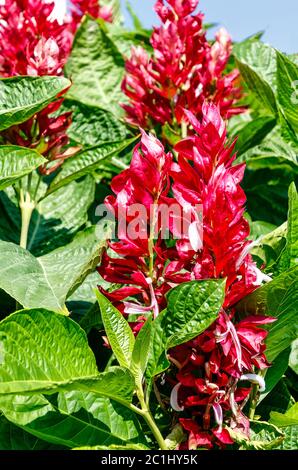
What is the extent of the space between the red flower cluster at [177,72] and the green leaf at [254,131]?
0.20 feet

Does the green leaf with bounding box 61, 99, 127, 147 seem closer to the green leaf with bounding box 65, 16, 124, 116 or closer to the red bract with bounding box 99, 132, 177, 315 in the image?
the green leaf with bounding box 65, 16, 124, 116

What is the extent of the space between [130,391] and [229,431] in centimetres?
16

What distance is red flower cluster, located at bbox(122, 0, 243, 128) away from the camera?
1549mm

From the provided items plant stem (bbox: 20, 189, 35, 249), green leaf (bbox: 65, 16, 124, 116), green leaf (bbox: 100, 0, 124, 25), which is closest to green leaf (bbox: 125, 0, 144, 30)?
green leaf (bbox: 100, 0, 124, 25)

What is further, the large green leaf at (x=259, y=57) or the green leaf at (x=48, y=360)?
the large green leaf at (x=259, y=57)

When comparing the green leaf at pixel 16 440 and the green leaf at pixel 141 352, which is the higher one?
the green leaf at pixel 141 352

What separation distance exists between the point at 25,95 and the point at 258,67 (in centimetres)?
83

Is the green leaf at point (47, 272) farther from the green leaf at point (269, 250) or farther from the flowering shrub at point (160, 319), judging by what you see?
the green leaf at point (269, 250)

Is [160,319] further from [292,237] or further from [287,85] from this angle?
[287,85]

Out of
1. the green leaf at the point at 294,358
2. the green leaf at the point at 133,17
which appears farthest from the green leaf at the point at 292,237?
the green leaf at the point at 133,17

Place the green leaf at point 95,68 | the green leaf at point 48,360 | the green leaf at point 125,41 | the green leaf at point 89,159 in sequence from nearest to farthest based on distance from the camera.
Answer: the green leaf at point 48,360 → the green leaf at point 89,159 → the green leaf at point 95,68 → the green leaf at point 125,41

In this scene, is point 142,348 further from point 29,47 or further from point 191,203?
point 29,47

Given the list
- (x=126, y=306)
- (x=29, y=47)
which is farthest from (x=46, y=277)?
(x=29, y=47)

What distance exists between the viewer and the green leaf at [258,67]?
65.6 inches
